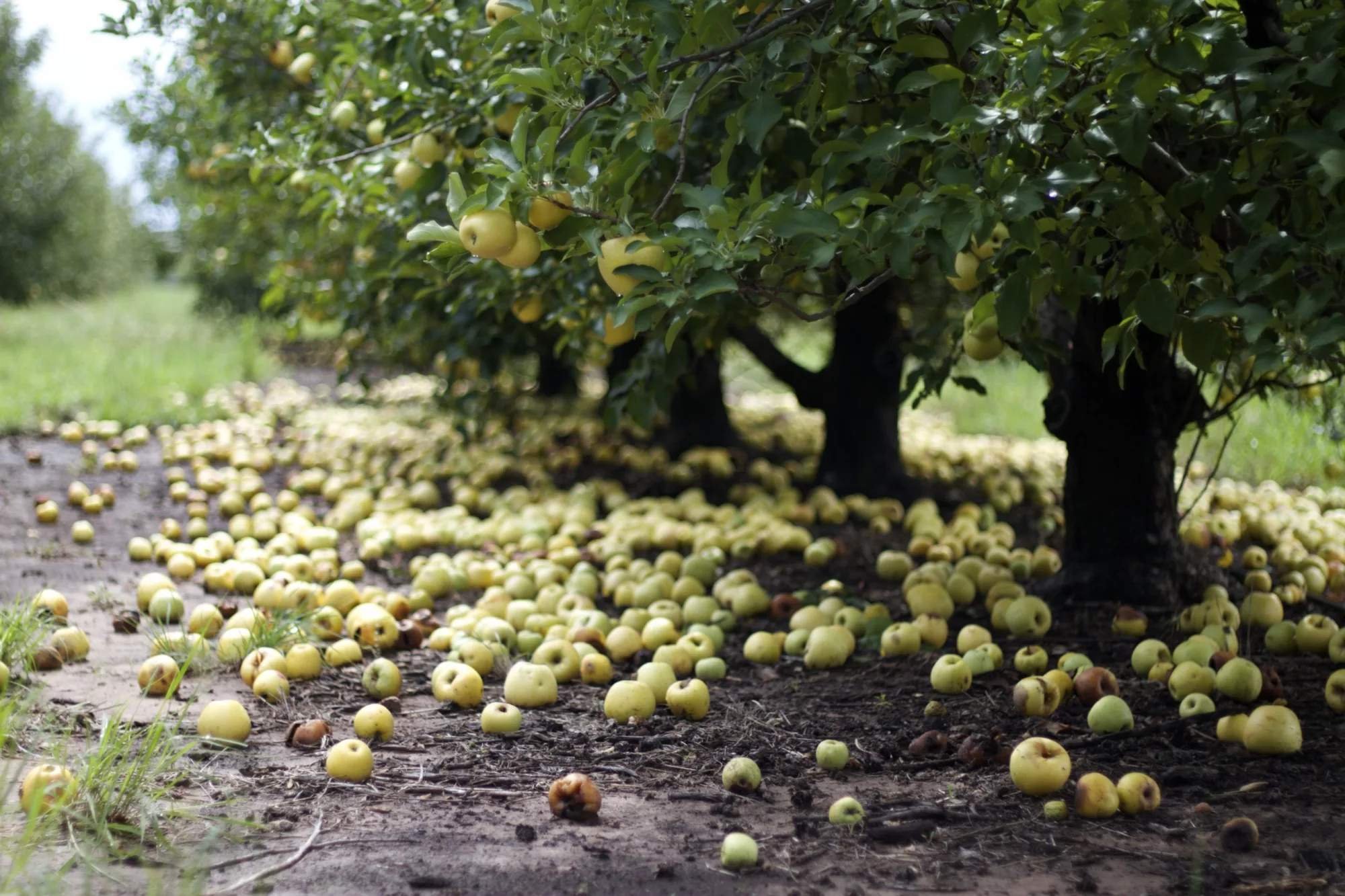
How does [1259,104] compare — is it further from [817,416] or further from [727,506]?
[817,416]

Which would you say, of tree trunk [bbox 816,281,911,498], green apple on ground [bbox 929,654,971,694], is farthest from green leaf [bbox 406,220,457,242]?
tree trunk [bbox 816,281,911,498]

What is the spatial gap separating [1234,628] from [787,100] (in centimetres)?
231

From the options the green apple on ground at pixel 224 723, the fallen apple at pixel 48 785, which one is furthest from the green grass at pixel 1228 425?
the fallen apple at pixel 48 785

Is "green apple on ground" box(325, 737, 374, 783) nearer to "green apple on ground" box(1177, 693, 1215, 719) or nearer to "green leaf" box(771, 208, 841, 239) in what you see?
"green leaf" box(771, 208, 841, 239)

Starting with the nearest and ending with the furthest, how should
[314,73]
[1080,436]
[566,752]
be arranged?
[566,752] < [1080,436] < [314,73]

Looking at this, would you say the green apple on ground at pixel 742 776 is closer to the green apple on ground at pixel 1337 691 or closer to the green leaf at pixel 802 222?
the green leaf at pixel 802 222

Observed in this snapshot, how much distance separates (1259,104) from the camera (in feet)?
7.91

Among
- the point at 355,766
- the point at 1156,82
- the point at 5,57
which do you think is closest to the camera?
the point at 1156,82

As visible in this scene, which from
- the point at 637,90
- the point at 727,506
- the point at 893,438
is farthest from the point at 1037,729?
the point at 893,438

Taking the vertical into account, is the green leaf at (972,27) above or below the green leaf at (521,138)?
above

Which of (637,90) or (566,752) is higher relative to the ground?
(637,90)

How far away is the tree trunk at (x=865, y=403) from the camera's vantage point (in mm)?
6555

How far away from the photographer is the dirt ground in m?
2.32

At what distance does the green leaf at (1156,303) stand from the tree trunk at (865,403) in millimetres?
4007
